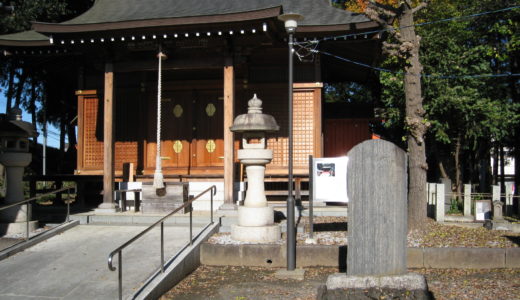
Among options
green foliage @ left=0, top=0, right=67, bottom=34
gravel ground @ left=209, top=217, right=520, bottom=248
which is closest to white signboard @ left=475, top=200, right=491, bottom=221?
gravel ground @ left=209, top=217, right=520, bottom=248

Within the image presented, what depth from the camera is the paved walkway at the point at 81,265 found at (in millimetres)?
6484

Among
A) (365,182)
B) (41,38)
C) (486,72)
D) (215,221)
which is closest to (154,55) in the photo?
(41,38)

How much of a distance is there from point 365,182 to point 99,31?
8.27m

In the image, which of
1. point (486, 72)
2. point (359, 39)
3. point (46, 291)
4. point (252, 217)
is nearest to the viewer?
point (46, 291)

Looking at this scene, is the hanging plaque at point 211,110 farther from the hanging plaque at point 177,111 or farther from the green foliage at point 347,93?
the green foliage at point 347,93

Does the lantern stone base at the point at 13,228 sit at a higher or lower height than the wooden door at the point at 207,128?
lower

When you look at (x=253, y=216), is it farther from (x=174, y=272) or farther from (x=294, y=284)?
(x=174, y=272)

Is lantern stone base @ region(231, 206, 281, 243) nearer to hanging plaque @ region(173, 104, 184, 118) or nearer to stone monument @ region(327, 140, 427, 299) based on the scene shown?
stone monument @ region(327, 140, 427, 299)

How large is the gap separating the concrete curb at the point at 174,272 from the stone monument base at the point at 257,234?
2.34 feet

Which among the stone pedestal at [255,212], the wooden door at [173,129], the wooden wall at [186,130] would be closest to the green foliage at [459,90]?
the wooden wall at [186,130]

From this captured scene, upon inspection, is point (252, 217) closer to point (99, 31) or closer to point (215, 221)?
point (215, 221)

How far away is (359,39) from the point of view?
39.4 ft

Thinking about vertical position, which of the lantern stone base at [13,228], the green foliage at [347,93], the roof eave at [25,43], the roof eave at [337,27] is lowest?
the lantern stone base at [13,228]

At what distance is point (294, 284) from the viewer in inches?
281
